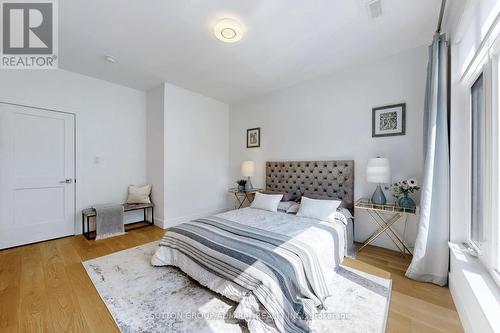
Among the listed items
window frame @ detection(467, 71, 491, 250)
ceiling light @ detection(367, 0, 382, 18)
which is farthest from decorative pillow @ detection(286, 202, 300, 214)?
ceiling light @ detection(367, 0, 382, 18)

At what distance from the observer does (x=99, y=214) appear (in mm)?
3170

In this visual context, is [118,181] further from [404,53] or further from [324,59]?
[404,53]

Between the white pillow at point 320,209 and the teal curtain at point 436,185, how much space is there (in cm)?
84

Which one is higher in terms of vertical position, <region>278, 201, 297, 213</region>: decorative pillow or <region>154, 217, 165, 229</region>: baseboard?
<region>278, 201, 297, 213</region>: decorative pillow

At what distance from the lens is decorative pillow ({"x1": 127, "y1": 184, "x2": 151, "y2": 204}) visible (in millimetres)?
3750

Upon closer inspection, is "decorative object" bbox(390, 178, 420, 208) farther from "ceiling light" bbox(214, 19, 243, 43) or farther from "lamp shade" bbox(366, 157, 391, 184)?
"ceiling light" bbox(214, 19, 243, 43)

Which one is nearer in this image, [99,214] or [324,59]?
[324,59]

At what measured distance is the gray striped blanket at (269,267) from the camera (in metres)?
1.40

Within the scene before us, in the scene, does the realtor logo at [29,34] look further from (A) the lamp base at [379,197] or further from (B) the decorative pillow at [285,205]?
(A) the lamp base at [379,197]

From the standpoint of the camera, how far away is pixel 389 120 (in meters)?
2.71

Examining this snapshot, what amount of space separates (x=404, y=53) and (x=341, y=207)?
2182 millimetres

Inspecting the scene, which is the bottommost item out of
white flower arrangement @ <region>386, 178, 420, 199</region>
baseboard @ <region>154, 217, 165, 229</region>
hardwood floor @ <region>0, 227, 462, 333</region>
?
hardwood floor @ <region>0, 227, 462, 333</region>

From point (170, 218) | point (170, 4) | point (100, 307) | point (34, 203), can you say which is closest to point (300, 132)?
point (170, 4)

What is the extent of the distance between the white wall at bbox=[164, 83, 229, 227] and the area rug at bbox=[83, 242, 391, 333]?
164 cm
